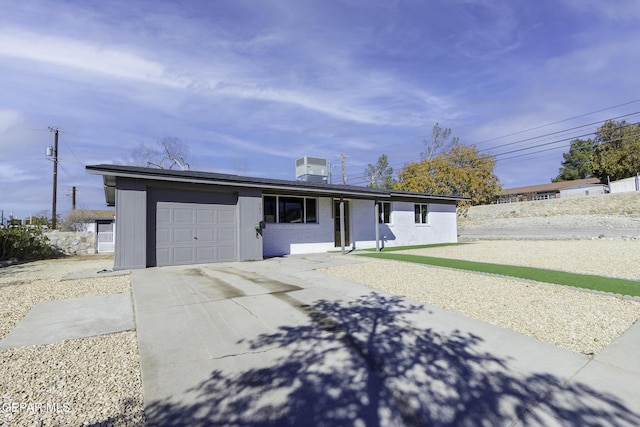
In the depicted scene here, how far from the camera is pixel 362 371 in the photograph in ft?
9.77

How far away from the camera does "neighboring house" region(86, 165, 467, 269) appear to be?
Answer: 9.14 metres

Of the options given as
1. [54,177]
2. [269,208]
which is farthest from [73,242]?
[269,208]

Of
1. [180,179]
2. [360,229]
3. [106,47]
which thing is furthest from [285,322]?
[360,229]

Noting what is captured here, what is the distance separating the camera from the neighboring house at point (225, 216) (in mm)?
9141

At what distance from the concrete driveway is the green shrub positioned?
13203 millimetres

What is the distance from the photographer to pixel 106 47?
9906 mm

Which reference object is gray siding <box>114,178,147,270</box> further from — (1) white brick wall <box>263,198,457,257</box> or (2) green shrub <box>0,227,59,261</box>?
(2) green shrub <box>0,227,59,261</box>

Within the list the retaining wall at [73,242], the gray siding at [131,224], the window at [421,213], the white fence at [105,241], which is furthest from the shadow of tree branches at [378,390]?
the white fence at [105,241]

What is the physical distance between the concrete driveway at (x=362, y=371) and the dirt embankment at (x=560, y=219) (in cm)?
2038

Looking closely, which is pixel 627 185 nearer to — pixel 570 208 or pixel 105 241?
pixel 570 208

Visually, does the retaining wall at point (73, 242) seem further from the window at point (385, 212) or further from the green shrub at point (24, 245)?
the window at point (385, 212)

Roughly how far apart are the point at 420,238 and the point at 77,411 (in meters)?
17.5

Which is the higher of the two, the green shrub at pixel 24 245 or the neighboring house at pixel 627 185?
the neighboring house at pixel 627 185

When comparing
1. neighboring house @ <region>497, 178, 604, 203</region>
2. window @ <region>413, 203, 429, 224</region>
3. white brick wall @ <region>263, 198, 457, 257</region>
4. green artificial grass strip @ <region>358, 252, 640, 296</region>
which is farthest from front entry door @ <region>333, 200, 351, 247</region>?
neighboring house @ <region>497, 178, 604, 203</region>
